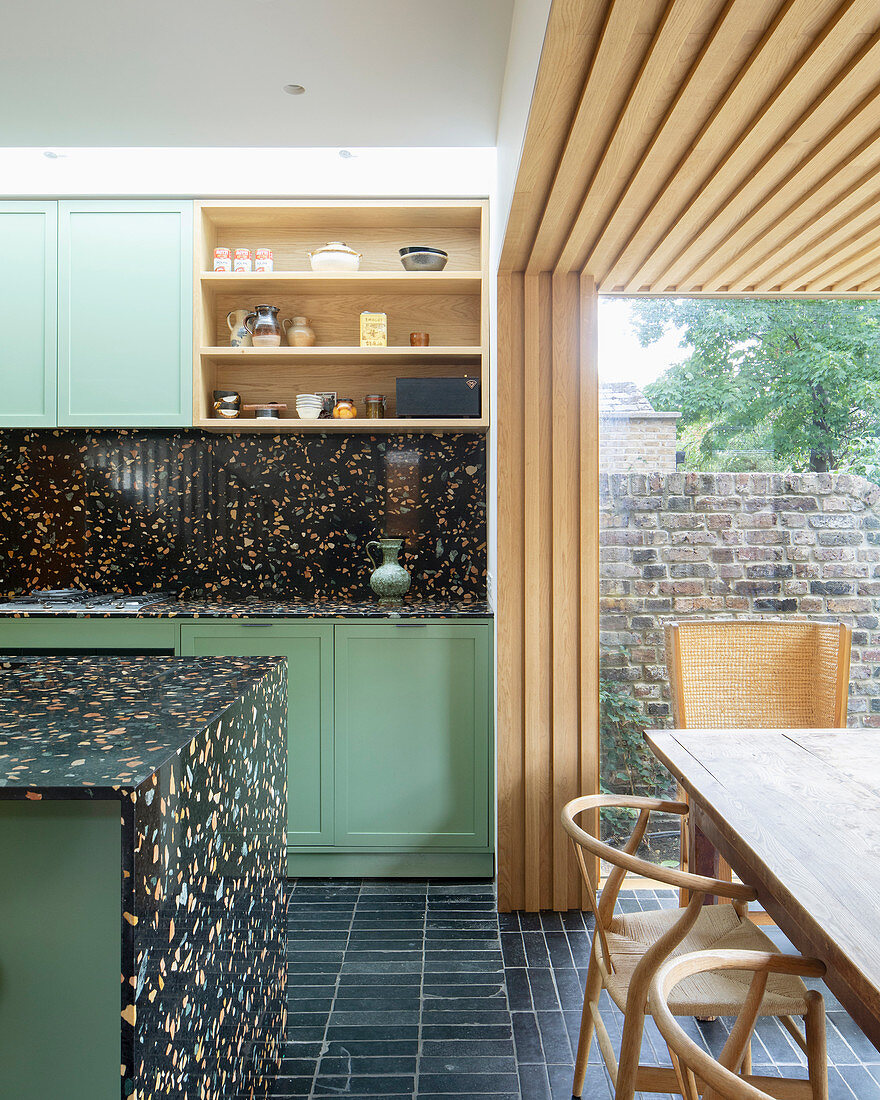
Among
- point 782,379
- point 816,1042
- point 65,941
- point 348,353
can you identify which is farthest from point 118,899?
point 782,379

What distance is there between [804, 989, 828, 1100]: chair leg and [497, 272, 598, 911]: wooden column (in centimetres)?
158

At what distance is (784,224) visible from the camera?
90.2 inches

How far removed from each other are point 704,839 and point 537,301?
70.1 inches

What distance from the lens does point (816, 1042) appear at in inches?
47.2

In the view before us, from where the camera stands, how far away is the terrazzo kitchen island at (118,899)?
1078 millimetres

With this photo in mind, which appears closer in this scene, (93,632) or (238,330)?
(93,632)

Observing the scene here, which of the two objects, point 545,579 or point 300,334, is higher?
point 300,334

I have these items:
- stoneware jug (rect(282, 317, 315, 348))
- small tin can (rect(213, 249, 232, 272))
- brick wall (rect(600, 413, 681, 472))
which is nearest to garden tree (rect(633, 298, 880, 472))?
brick wall (rect(600, 413, 681, 472))

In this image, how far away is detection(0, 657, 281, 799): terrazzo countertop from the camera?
108 centimetres

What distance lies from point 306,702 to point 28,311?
1.98m

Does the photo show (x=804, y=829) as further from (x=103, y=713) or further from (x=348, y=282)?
(x=348, y=282)

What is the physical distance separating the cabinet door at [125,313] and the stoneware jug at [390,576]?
0.98 m

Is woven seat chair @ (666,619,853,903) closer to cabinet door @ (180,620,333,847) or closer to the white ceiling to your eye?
cabinet door @ (180,620,333,847)

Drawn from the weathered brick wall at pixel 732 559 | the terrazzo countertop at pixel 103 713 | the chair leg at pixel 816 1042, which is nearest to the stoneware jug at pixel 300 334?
the weathered brick wall at pixel 732 559
